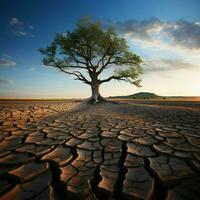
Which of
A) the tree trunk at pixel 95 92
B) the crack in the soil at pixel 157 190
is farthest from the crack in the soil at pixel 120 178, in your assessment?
the tree trunk at pixel 95 92

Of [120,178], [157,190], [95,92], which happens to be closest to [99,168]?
[120,178]

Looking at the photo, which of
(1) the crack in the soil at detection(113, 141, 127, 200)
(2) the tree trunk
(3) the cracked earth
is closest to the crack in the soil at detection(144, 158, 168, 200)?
(3) the cracked earth

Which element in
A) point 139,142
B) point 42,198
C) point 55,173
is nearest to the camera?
point 42,198

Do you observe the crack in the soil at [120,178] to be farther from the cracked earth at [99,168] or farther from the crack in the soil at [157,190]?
the crack in the soil at [157,190]

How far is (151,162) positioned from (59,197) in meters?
1.26

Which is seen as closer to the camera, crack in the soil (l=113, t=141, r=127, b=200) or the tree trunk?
crack in the soil (l=113, t=141, r=127, b=200)

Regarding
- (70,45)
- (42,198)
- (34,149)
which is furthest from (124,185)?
(70,45)

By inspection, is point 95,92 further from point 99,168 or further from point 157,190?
point 157,190

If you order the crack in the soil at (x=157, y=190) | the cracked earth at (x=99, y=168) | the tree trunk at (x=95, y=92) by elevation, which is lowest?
the crack in the soil at (x=157, y=190)

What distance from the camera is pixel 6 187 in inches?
57.8

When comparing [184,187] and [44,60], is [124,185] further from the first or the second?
[44,60]

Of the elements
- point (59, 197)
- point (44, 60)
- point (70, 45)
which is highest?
point (70, 45)

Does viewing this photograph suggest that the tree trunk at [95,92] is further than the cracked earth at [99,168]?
Yes

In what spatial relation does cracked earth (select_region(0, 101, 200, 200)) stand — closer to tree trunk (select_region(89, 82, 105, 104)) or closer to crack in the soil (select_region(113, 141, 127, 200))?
crack in the soil (select_region(113, 141, 127, 200))
